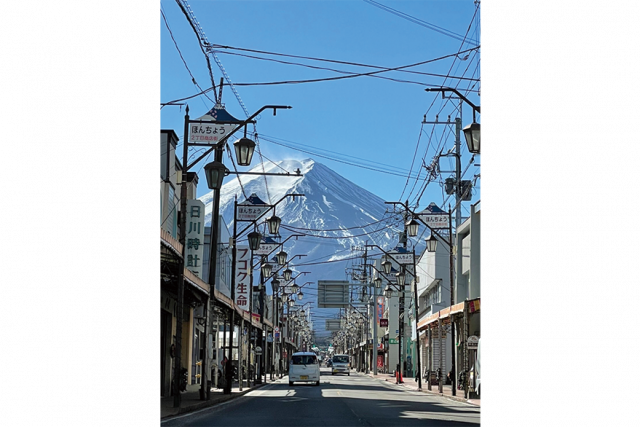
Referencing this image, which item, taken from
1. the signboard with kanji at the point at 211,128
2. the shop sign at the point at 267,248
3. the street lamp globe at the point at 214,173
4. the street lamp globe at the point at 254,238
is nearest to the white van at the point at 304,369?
the shop sign at the point at 267,248

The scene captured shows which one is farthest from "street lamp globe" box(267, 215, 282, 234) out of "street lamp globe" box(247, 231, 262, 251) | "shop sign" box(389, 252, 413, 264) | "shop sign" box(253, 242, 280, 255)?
"shop sign" box(389, 252, 413, 264)

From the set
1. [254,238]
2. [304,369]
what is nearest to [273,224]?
[254,238]

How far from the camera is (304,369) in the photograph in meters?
48.7

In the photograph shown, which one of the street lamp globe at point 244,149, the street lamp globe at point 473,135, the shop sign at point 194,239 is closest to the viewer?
the street lamp globe at point 473,135

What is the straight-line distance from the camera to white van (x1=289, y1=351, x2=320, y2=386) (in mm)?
48625

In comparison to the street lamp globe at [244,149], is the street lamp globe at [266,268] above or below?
below

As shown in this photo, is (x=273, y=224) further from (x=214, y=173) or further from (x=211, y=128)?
(x=211, y=128)

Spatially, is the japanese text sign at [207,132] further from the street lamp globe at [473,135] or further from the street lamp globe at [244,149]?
the street lamp globe at [473,135]

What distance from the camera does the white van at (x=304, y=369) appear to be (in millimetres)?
48625
